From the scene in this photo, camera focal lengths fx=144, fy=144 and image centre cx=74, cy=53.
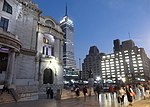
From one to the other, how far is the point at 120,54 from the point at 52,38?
12221cm

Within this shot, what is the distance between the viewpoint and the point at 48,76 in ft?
119

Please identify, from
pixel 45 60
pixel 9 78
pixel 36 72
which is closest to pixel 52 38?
pixel 45 60

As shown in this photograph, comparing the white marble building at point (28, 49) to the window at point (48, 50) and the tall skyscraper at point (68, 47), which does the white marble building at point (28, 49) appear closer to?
the window at point (48, 50)

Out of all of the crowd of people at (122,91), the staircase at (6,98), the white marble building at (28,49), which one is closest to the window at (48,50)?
the white marble building at (28,49)

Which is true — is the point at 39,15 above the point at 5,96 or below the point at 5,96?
above

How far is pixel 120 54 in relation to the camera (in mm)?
149875

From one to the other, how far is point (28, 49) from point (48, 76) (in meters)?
9.66

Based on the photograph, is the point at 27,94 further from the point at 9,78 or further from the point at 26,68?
the point at 26,68

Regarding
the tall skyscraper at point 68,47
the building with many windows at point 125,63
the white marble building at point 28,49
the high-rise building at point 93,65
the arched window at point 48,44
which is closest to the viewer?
the white marble building at point 28,49

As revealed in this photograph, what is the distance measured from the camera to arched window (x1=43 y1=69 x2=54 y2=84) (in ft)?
116

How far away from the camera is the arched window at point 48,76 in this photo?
3548 centimetres

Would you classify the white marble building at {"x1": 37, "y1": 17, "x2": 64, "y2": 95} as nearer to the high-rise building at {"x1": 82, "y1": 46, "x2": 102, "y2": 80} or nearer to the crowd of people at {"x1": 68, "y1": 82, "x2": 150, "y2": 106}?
the crowd of people at {"x1": 68, "y1": 82, "x2": 150, "y2": 106}

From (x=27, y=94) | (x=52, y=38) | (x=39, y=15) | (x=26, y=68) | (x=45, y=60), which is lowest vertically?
(x=27, y=94)

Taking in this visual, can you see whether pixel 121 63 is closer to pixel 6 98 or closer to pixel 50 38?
pixel 50 38
